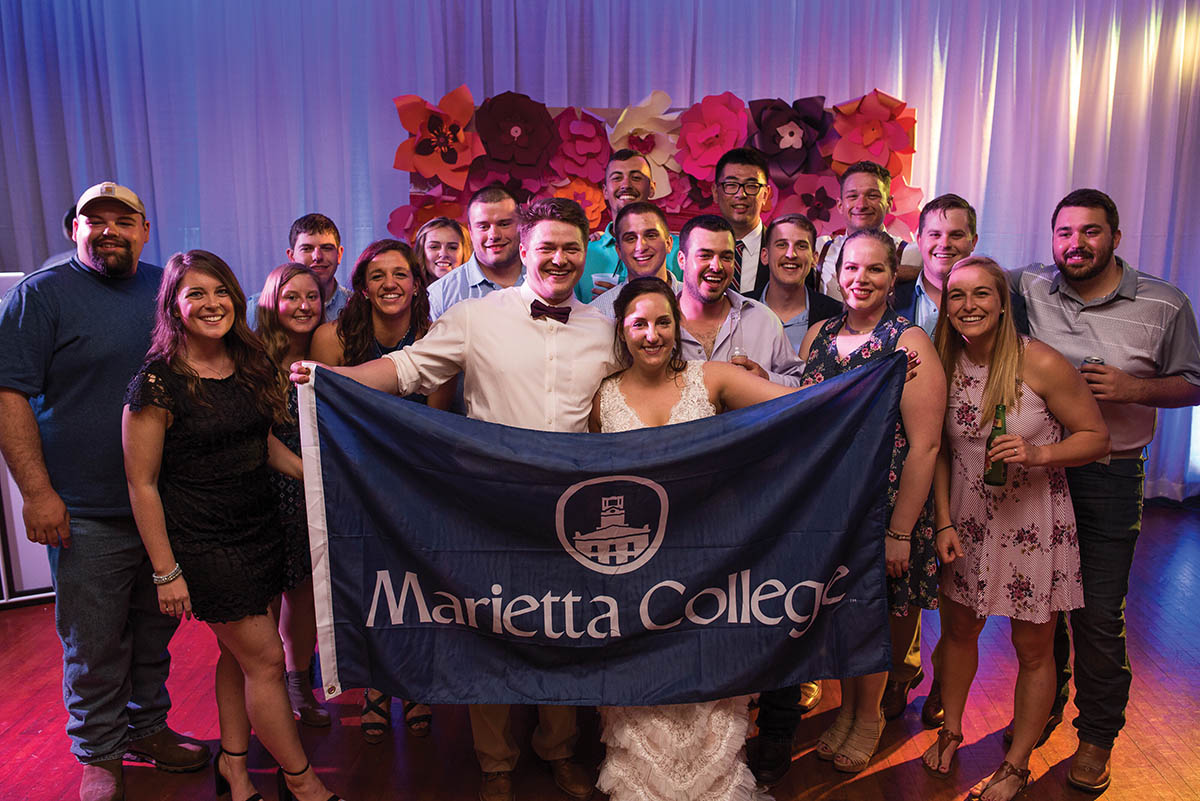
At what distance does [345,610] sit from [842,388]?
141 centimetres

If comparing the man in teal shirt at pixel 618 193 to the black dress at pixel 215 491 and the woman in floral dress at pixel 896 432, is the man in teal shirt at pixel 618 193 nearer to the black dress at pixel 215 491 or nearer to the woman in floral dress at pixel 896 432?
the woman in floral dress at pixel 896 432

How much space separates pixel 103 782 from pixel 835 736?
7.26ft

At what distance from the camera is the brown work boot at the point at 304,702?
2916 millimetres

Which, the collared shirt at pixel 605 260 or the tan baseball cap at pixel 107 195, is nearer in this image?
the tan baseball cap at pixel 107 195

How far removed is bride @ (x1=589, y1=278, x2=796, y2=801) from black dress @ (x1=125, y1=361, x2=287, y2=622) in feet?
3.12

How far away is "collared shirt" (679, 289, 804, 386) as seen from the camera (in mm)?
2715

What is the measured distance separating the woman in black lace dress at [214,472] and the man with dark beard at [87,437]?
32 centimetres

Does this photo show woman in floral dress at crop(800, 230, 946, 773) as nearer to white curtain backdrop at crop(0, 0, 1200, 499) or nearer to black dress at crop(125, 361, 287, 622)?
black dress at crop(125, 361, 287, 622)

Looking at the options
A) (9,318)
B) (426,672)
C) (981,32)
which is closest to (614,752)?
(426,672)

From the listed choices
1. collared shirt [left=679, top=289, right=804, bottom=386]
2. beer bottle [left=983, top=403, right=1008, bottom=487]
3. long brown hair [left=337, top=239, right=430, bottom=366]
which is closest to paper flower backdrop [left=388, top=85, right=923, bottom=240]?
long brown hair [left=337, top=239, right=430, bottom=366]

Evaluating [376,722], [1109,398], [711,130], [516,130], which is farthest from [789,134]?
[376,722]

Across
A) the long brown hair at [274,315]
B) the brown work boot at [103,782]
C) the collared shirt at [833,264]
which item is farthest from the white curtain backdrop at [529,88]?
the brown work boot at [103,782]

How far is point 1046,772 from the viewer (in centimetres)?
259

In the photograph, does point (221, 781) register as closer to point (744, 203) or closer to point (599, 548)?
point (599, 548)
